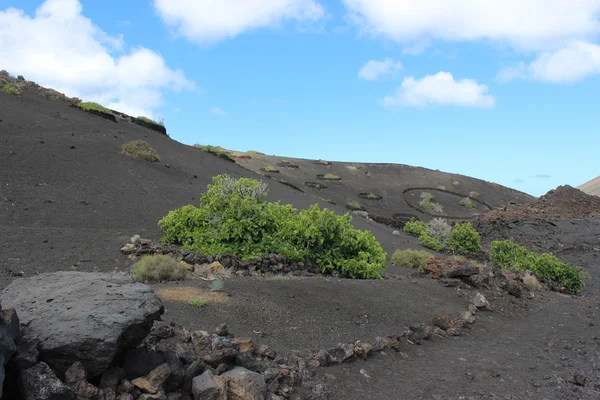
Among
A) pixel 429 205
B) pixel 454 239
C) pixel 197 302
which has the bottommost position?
pixel 197 302

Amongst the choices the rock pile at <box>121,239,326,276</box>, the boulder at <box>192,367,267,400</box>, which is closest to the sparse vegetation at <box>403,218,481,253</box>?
the rock pile at <box>121,239,326,276</box>

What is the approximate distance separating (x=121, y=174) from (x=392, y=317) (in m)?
14.6

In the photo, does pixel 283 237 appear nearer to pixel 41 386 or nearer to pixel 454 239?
pixel 41 386

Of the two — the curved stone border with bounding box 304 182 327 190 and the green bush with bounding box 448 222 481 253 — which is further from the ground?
the curved stone border with bounding box 304 182 327 190

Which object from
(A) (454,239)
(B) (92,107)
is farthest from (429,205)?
(B) (92,107)

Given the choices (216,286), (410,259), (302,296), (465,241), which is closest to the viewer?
(216,286)

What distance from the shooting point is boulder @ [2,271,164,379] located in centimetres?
398

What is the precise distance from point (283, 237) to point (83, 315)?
7.26 meters

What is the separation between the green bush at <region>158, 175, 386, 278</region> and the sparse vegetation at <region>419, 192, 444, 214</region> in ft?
→ 115

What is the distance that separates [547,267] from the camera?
15.5 meters

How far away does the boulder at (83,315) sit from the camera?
3.98 meters

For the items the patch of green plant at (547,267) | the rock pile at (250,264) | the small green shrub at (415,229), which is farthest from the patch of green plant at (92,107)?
the patch of green plant at (547,267)

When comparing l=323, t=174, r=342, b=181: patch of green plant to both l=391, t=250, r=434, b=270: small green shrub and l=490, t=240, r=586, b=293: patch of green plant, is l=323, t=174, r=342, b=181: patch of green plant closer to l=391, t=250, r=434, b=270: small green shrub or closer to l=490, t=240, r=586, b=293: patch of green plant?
l=490, t=240, r=586, b=293: patch of green plant

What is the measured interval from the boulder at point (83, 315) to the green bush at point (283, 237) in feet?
19.5
